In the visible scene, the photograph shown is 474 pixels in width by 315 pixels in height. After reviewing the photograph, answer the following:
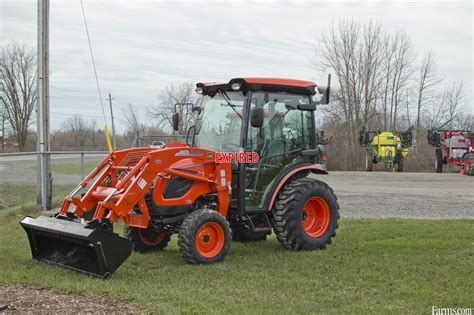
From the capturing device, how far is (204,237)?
7.44m

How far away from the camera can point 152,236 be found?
845 cm

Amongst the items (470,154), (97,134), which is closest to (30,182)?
(470,154)

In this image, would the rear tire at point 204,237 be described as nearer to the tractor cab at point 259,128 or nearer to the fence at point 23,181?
the tractor cab at point 259,128

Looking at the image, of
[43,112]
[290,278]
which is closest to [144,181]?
[290,278]

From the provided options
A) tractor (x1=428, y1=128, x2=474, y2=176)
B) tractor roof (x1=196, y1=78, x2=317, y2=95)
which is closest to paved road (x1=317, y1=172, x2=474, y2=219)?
tractor (x1=428, y1=128, x2=474, y2=176)

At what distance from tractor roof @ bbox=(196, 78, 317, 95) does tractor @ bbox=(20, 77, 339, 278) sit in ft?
0.06

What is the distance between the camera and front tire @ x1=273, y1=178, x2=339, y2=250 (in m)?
8.26

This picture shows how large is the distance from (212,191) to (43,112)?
7704mm

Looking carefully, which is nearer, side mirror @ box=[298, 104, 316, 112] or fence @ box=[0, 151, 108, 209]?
side mirror @ box=[298, 104, 316, 112]

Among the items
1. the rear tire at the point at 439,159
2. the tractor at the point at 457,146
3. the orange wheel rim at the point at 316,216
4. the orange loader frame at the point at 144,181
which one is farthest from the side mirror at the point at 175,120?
the rear tire at the point at 439,159

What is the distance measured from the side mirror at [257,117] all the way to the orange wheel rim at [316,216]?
6.07ft
